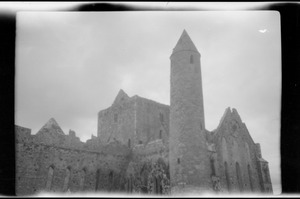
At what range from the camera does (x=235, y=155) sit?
78.0ft

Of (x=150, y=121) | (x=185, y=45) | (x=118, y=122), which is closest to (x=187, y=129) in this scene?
(x=185, y=45)

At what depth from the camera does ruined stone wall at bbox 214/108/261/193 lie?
21828 mm

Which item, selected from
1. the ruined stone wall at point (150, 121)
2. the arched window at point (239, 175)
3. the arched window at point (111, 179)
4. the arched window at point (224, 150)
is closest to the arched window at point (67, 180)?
the arched window at point (111, 179)

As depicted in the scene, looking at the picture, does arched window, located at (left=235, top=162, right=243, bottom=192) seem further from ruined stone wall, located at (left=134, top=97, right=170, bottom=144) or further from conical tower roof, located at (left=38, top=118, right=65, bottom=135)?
conical tower roof, located at (left=38, top=118, right=65, bottom=135)

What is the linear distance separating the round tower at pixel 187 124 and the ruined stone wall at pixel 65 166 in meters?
6.27

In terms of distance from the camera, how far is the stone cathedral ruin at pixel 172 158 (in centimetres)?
1831

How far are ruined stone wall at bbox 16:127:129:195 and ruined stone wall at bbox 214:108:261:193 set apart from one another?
7.91 metres

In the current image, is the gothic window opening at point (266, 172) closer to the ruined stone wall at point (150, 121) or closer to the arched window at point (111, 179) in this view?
the ruined stone wall at point (150, 121)

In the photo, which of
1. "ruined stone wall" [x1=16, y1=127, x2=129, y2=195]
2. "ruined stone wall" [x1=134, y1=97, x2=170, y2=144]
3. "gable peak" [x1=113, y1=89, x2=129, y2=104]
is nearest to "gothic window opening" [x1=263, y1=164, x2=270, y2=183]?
"ruined stone wall" [x1=134, y1=97, x2=170, y2=144]
